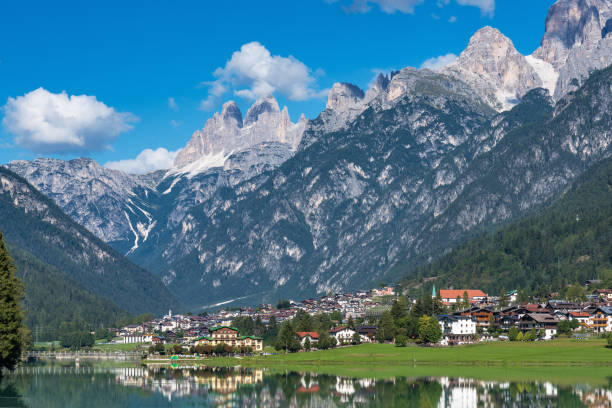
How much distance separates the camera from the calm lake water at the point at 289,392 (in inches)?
4577

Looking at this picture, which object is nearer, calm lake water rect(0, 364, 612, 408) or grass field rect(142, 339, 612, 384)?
calm lake water rect(0, 364, 612, 408)

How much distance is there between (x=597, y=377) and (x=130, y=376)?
85.6 meters

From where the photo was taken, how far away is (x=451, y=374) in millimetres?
153000

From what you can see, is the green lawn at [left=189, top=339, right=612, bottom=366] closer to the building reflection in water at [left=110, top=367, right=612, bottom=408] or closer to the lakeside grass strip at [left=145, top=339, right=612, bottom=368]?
the lakeside grass strip at [left=145, top=339, right=612, bottom=368]

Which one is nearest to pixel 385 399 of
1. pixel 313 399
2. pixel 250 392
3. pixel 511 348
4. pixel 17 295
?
pixel 313 399

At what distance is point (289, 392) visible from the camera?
133m

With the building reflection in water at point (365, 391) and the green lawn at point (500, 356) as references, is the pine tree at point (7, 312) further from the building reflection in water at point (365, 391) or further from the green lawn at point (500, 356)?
the green lawn at point (500, 356)

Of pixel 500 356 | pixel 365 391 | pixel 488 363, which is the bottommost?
Result: pixel 365 391

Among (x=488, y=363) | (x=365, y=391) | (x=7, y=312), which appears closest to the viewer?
(x=7, y=312)

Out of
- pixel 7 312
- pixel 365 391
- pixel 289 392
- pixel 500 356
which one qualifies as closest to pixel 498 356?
pixel 500 356

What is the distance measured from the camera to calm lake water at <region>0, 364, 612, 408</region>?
116 meters

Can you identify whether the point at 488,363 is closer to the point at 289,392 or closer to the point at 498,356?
the point at 498,356

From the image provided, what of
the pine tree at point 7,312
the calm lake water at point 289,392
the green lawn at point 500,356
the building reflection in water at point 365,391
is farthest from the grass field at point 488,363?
the pine tree at point 7,312

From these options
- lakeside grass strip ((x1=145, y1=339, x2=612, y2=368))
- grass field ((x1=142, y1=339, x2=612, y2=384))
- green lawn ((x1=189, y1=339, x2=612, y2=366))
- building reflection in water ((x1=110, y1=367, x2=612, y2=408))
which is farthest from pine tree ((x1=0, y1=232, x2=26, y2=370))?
green lawn ((x1=189, y1=339, x2=612, y2=366))
